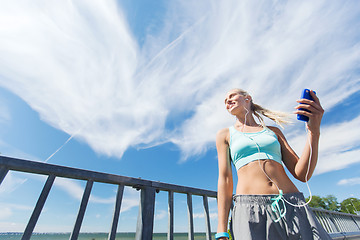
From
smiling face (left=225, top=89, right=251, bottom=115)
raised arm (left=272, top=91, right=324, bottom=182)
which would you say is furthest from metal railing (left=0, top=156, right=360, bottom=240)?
raised arm (left=272, top=91, right=324, bottom=182)

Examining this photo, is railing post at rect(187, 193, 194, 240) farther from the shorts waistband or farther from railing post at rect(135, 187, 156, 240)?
the shorts waistband

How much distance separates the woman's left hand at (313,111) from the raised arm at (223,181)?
0.69m

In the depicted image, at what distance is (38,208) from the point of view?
1347 mm

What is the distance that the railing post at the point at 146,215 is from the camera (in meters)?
1.73

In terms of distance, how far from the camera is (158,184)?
204 cm

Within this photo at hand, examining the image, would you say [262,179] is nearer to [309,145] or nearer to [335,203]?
[309,145]

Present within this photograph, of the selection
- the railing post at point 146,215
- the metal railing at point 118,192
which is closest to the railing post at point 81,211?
Result: the metal railing at point 118,192

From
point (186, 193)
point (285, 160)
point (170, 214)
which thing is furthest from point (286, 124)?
point (170, 214)

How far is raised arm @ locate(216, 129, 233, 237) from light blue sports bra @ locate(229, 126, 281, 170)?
8 cm

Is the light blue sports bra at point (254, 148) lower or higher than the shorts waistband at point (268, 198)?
higher

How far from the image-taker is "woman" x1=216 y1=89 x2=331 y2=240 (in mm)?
1063

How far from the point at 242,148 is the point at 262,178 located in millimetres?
281

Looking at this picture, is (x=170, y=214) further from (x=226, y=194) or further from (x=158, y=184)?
(x=226, y=194)

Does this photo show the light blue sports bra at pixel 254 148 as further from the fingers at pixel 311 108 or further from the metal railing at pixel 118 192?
the metal railing at pixel 118 192
